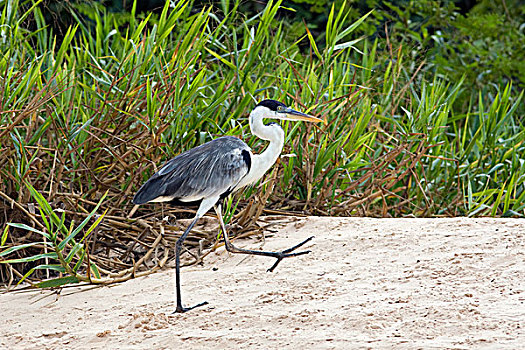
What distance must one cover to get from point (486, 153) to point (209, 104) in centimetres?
216

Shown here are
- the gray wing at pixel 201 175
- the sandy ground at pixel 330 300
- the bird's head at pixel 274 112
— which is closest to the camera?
the sandy ground at pixel 330 300

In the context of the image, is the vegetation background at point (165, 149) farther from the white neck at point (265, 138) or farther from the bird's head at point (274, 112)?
the bird's head at point (274, 112)

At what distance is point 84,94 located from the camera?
4.37m

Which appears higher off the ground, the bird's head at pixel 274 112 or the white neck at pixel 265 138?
the bird's head at pixel 274 112

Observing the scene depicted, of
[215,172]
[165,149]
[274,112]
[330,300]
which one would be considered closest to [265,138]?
[274,112]

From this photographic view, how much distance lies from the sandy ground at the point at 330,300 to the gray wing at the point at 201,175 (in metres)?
0.43

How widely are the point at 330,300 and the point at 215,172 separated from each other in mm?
810

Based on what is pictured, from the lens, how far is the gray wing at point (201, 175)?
3.11m

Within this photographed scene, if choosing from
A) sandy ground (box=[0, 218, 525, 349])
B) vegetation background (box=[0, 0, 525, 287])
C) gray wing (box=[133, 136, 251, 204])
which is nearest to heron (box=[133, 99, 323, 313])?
gray wing (box=[133, 136, 251, 204])

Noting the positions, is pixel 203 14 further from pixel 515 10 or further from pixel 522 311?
pixel 515 10

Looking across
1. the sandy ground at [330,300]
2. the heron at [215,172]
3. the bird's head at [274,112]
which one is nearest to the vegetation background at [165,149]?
the sandy ground at [330,300]

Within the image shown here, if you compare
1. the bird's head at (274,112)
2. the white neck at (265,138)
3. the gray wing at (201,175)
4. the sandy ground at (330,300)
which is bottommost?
the sandy ground at (330,300)

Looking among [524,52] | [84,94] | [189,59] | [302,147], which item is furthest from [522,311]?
[524,52]

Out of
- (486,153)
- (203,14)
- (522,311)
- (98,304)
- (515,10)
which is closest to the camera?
(522,311)
